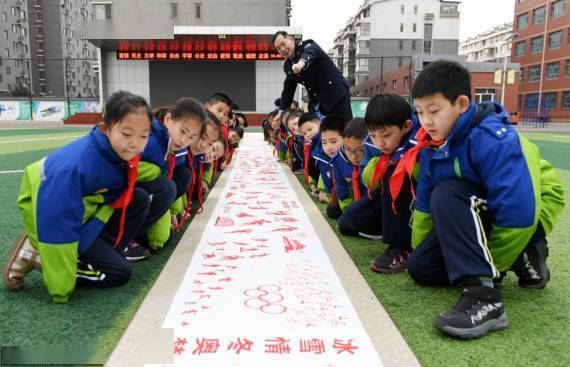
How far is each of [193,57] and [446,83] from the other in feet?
54.4

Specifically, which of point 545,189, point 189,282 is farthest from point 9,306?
point 545,189

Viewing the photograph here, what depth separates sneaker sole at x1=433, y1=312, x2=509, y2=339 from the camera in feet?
4.48

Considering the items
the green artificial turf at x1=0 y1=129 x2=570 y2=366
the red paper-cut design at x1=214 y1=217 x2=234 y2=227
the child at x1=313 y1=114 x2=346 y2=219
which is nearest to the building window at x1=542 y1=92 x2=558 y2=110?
the child at x1=313 y1=114 x2=346 y2=219

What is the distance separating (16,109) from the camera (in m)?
17.9

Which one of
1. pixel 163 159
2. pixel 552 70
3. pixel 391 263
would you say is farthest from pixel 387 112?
pixel 552 70

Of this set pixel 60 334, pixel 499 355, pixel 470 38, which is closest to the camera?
pixel 499 355

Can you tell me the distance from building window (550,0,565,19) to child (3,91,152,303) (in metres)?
34.8

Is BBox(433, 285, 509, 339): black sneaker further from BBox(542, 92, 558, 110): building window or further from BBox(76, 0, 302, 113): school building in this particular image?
BBox(542, 92, 558, 110): building window

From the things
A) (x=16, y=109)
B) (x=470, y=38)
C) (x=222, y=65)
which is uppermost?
(x=470, y=38)

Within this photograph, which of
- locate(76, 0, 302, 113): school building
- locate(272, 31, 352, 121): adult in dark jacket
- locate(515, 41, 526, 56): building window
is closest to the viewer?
locate(272, 31, 352, 121): adult in dark jacket

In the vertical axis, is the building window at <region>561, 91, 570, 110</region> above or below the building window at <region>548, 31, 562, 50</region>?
below

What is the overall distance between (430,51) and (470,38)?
30515 millimetres

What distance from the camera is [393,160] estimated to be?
2068 mm

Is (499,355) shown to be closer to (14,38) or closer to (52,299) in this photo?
(52,299)
